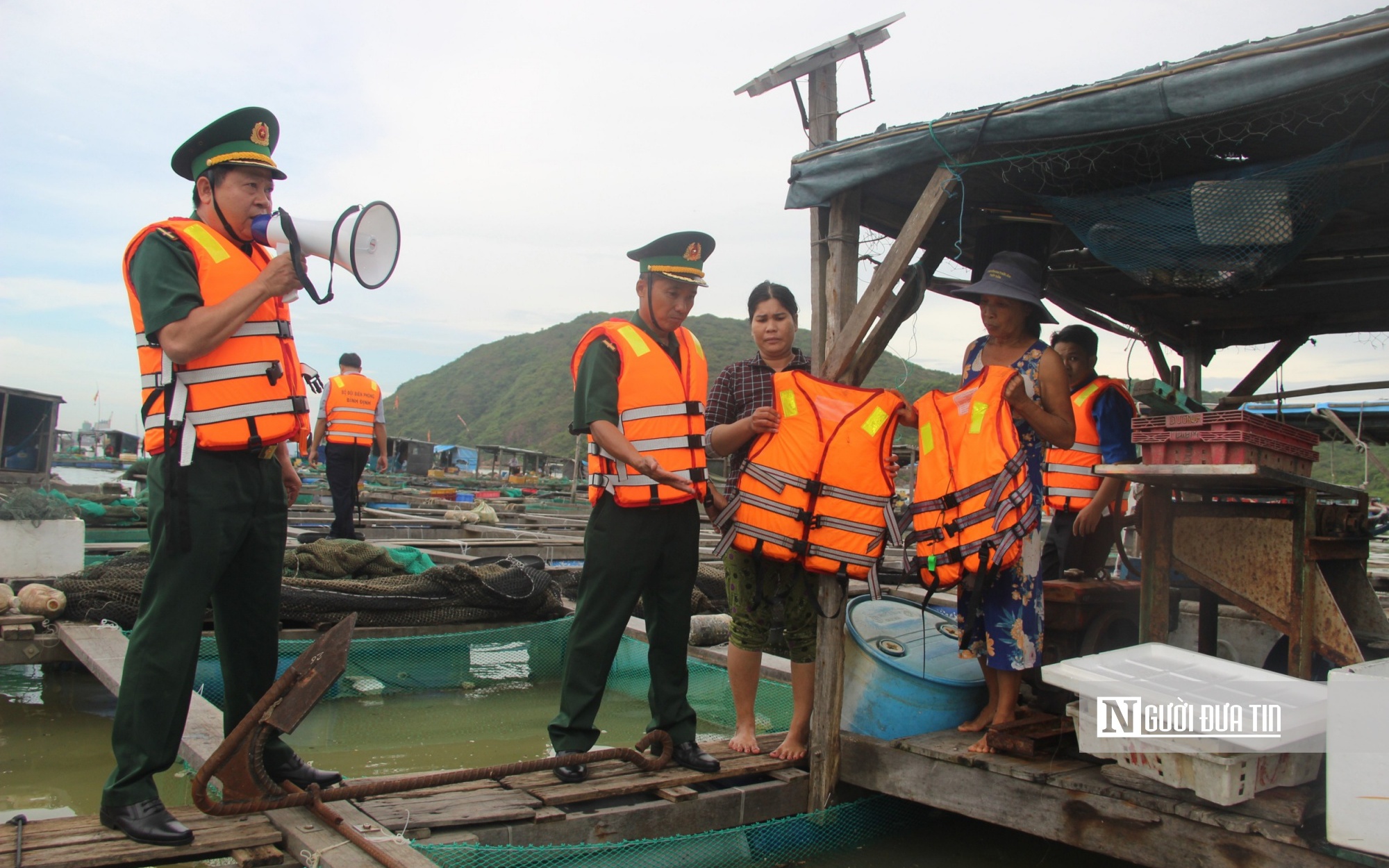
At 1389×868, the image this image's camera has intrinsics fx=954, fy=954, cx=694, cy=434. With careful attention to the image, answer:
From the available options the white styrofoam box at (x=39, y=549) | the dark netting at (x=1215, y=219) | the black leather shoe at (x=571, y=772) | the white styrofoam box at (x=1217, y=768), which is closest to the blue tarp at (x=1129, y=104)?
the dark netting at (x=1215, y=219)

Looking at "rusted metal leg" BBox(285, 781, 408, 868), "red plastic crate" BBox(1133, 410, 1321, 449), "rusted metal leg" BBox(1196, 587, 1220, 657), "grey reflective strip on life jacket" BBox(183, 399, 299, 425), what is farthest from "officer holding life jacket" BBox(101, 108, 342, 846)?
"rusted metal leg" BBox(1196, 587, 1220, 657)

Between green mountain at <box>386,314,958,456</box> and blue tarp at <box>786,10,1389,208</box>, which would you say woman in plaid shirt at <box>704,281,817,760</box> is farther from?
green mountain at <box>386,314,958,456</box>

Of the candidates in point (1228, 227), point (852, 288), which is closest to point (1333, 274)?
point (1228, 227)

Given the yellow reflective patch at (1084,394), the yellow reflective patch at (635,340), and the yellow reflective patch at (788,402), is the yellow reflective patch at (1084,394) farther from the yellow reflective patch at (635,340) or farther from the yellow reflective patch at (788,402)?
the yellow reflective patch at (635,340)

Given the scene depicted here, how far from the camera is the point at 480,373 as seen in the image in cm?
9775

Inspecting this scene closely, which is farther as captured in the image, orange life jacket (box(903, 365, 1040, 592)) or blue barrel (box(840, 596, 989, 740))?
blue barrel (box(840, 596, 989, 740))

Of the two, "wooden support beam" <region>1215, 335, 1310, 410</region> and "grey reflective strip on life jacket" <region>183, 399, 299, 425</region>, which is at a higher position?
"wooden support beam" <region>1215, 335, 1310, 410</region>

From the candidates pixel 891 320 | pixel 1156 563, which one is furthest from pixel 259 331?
pixel 1156 563

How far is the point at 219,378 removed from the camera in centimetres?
272

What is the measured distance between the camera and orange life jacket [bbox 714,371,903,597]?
3.61 m

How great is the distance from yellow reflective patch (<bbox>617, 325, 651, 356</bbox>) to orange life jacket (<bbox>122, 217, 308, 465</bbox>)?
46.4 inches

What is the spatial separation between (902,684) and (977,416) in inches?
46.7

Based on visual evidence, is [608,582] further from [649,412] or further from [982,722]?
[982,722]

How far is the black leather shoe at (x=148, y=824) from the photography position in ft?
8.21
